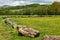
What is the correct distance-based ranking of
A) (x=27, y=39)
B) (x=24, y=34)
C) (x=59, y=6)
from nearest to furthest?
(x=27, y=39), (x=24, y=34), (x=59, y=6)

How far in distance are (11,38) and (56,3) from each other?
372ft

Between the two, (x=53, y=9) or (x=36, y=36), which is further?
(x=53, y=9)

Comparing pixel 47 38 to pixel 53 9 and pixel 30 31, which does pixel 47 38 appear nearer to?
pixel 30 31

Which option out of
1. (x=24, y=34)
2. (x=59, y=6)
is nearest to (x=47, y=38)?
(x=24, y=34)

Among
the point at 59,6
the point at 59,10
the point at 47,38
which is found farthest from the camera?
the point at 59,6

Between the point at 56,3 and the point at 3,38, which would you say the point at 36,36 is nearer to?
the point at 3,38

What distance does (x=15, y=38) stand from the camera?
2430 centimetres

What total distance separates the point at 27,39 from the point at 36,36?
1489 mm

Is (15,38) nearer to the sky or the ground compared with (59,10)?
nearer to the sky

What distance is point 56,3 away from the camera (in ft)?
445

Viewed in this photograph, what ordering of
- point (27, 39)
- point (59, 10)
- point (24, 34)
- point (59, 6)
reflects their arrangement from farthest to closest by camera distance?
point (59, 6) → point (59, 10) → point (24, 34) → point (27, 39)

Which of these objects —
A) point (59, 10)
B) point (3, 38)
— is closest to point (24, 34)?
point (3, 38)

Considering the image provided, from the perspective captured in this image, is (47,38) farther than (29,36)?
No

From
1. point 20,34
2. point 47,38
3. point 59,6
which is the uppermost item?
point 47,38
